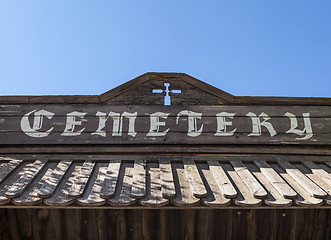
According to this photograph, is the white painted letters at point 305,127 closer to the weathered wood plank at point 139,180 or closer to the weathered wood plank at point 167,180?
the weathered wood plank at point 167,180

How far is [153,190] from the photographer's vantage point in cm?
304

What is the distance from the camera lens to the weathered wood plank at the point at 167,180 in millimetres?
2916

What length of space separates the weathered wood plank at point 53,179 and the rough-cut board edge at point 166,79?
1123 mm

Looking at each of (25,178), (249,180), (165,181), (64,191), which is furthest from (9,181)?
(249,180)

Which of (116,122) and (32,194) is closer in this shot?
(32,194)

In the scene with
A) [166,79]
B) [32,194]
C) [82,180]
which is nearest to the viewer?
[32,194]

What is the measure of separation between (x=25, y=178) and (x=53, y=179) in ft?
1.13

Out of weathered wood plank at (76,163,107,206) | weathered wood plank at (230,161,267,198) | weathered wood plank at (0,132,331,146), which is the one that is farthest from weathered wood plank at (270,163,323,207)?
weathered wood plank at (76,163,107,206)

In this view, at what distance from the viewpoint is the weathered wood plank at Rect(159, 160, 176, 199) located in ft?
9.57

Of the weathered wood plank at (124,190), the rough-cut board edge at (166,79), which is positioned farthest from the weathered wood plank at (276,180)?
the weathered wood plank at (124,190)

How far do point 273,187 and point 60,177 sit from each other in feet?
8.52

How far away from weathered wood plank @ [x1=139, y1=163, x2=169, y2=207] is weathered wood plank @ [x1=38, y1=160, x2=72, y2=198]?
3.39 ft

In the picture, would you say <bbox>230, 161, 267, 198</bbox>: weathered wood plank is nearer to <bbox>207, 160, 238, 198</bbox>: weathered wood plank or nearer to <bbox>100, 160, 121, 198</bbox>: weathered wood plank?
<bbox>207, 160, 238, 198</bbox>: weathered wood plank

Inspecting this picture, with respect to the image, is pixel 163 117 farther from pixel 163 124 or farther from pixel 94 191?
pixel 94 191
